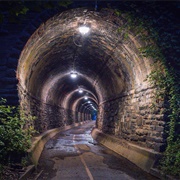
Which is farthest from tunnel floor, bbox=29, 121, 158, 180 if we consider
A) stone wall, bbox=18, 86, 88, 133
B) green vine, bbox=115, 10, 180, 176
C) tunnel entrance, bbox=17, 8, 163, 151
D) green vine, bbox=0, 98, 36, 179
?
stone wall, bbox=18, 86, 88, 133

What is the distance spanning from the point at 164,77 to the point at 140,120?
2582mm

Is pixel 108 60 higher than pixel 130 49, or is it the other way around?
pixel 108 60

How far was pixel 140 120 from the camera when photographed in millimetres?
9812

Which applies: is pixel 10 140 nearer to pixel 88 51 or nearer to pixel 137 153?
pixel 137 153

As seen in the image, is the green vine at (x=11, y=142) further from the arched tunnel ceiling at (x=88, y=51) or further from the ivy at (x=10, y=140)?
the arched tunnel ceiling at (x=88, y=51)

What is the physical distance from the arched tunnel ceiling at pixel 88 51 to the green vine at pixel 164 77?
64cm

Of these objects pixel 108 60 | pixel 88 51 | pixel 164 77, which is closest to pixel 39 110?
pixel 88 51

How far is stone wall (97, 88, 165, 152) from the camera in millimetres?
8188

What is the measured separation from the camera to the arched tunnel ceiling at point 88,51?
28.3ft

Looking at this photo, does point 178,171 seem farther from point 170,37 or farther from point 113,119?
point 113,119

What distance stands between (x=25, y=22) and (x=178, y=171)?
7.03 metres

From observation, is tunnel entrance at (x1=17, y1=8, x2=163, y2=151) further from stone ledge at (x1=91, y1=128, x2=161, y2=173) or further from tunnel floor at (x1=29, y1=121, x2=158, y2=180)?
tunnel floor at (x1=29, y1=121, x2=158, y2=180)

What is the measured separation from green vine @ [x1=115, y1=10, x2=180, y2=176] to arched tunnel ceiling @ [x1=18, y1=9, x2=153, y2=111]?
0.64 metres

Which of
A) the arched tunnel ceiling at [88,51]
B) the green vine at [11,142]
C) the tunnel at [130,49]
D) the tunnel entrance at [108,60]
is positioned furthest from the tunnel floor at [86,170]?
the arched tunnel ceiling at [88,51]
